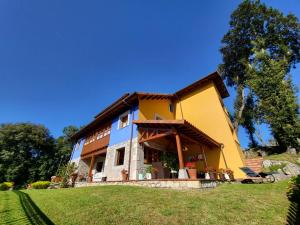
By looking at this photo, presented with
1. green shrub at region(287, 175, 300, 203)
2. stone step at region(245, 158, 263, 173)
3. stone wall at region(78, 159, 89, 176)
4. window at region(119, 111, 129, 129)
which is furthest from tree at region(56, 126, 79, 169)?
green shrub at region(287, 175, 300, 203)

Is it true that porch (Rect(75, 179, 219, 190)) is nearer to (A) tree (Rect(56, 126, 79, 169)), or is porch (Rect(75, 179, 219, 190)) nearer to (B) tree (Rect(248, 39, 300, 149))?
(B) tree (Rect(248, 39, 300, 149))

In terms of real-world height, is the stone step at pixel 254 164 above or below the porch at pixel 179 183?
above

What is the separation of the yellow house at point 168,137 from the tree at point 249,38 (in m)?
6.41

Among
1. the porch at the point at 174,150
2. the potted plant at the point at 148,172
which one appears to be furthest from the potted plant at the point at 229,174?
the potted plant at the point at 148,172

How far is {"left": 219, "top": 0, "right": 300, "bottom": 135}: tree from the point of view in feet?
62.2

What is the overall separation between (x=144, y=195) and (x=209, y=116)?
9.64 meters

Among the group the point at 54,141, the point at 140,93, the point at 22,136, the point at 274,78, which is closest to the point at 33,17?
the point at 140,93

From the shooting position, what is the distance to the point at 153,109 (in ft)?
43.7

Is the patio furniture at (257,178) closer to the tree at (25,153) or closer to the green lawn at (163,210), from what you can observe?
the green lawn at (163,210)

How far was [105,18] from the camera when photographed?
39.4 ft

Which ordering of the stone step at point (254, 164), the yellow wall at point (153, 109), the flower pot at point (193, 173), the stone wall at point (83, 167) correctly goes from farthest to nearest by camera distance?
the stone wall at point (83, 167) → the yellow wall at point (153, 109) → the stone step at point (254, 164) → the flower pot at point (193, 173)

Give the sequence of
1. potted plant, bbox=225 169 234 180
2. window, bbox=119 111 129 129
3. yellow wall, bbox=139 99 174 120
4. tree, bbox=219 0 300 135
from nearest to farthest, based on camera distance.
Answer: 1. potted plant, bbox=225 169 234 180
2. yellow wall, bbox=139 99 174 120
3. window, bbox=119 111 129 129
4. tree, bbox=219 0 300 135

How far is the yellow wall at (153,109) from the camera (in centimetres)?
1209

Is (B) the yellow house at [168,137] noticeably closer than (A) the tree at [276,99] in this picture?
Yes
